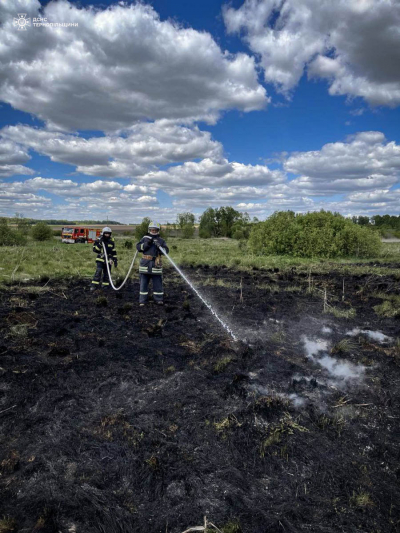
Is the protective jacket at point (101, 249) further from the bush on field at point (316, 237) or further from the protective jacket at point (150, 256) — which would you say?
the bush on field at point (316, 237)

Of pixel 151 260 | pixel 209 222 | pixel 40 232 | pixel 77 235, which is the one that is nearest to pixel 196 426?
pixel 151 260

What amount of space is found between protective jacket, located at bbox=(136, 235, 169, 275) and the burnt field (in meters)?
1.77

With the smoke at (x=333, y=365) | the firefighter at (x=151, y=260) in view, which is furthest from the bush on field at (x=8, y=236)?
the smoke at (x=333, y=365)

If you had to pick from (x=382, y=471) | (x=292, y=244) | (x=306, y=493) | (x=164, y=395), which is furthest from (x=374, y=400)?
(x=292, y=244)

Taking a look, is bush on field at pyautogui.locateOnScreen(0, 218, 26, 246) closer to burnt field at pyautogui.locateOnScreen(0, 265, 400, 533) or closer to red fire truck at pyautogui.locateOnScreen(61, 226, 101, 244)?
red fire truck at pyautogui.locateOnScreen(61, 226, 101, 244)

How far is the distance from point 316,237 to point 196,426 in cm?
2110

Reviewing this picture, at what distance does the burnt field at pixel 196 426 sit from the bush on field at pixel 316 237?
52.1 feet

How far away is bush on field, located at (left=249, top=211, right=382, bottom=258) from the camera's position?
23.0 m

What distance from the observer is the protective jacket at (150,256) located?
9.12 m

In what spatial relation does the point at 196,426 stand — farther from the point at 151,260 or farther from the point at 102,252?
the point at 102,252

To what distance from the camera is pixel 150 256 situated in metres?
9.23

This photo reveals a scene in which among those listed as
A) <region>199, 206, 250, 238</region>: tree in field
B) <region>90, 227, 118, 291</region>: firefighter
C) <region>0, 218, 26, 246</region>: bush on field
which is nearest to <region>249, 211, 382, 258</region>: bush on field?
<region>90, 227, 118, 291</region>: firefighter

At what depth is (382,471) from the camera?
321cm

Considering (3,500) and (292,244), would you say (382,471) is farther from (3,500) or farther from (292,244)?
(292,244)
